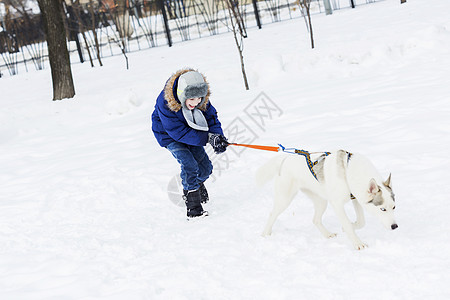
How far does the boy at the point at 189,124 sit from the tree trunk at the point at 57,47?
5.98 meters

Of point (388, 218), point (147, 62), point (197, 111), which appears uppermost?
point (147, 62)

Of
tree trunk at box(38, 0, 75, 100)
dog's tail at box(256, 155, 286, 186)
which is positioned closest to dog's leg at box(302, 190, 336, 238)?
dog's tail at box(256, 155, 286, 186)


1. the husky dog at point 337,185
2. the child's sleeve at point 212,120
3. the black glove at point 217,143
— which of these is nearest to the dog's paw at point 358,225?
the husky dog at point 337,185

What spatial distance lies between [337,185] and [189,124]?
1658 millimetres

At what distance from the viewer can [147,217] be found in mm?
4656

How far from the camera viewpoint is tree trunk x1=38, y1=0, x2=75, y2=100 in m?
9.59

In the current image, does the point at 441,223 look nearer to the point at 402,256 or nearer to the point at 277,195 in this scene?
the point at 402,256

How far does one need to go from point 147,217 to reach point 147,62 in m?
8.55

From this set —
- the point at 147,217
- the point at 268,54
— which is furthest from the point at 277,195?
the point at 268,54

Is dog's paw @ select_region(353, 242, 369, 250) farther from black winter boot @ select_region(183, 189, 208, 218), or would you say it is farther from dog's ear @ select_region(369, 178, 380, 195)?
black winter boot @ select_region(183, 189, 208, 218)

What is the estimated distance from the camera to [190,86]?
13.7ft

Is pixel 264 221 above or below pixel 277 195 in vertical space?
below

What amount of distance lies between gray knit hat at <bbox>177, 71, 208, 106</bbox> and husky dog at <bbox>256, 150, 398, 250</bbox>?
3.35 feet

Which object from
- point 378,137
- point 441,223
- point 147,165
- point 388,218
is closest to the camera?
point 388,218
